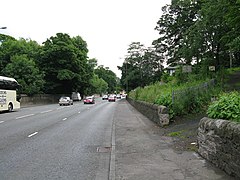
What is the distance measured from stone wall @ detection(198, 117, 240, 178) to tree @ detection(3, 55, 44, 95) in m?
44.8

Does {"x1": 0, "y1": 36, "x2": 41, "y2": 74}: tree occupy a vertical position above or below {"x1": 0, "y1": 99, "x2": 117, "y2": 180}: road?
above

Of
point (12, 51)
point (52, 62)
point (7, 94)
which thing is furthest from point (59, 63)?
point (7, 94)

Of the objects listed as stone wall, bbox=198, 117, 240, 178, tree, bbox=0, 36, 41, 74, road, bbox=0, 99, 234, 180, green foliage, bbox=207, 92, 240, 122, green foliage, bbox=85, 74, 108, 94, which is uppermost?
tree, bbox=0, 36, 41, 74

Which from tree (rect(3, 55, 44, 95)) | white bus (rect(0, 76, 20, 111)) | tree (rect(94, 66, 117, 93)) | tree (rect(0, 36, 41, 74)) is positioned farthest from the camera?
tree (rect(94, 66, 117, 93))

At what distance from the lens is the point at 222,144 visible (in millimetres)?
6438

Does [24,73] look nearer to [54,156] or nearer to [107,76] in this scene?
[54,156]

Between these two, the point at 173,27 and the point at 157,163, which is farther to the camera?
the point at 173,27

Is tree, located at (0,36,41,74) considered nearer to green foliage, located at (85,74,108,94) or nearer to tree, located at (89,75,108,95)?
green foliage, located at (85,74,108,94)

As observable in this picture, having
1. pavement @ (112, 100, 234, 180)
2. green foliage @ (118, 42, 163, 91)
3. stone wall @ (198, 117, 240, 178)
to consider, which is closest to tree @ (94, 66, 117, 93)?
green foliage @ (118, 42, 163, 91)

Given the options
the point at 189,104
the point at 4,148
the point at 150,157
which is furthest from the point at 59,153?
the point at 189,104

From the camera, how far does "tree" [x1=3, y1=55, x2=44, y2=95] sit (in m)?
48.6

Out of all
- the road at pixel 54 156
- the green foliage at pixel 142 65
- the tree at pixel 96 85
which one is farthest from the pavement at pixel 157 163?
the tree at pixel 96 85

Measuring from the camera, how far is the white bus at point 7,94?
28.2 metres

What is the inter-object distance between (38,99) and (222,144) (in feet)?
172
